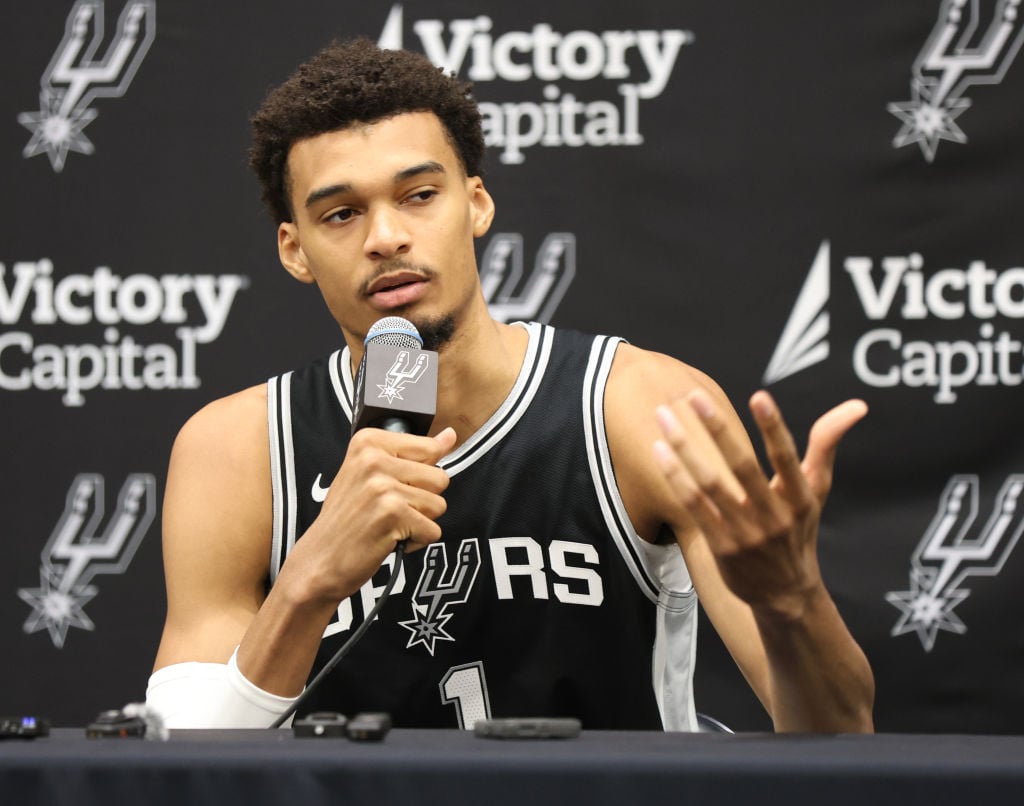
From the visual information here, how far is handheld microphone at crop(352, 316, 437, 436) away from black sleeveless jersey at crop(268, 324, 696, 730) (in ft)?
1.33

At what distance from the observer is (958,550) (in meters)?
2.14

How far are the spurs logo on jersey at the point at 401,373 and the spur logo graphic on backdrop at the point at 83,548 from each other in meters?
1.14

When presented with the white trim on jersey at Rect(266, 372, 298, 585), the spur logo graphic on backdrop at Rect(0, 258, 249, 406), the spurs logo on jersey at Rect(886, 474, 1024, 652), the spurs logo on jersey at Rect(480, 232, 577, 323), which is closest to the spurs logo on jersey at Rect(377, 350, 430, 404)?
the white trim on jersey at Rect(266, 372, 298, 585)

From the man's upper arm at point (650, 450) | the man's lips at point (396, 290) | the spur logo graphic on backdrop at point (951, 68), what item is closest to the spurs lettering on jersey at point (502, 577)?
the man's upper arm at point (650, 450)

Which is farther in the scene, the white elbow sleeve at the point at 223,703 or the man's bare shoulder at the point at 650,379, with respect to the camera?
the man's bare shoulder at the point at 650,379

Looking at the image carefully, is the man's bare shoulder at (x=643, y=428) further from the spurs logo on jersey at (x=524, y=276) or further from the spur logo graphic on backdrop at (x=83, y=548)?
the spur logo graphic on backdrop at (x=83, y=548)

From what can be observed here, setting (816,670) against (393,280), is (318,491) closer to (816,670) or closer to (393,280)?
(393,280)

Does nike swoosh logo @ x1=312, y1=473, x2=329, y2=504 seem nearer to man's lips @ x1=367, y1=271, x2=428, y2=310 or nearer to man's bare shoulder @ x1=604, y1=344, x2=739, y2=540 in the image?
man's lips @ x1=367, y1=271, x2=428, y2=310

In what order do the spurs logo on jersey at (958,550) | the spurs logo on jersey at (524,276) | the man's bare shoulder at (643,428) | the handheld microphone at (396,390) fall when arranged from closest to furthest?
the handheld microphone at (396,390) → the man's bare shoulder at (643,428) → the spurs logo on jersey at (958,550) → the spurs logo on jersey at (524,276)

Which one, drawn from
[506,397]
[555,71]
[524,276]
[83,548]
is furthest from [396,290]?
[83,548]

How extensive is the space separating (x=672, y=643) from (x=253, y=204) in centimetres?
115

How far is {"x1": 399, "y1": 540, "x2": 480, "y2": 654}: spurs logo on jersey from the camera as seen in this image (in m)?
1.64

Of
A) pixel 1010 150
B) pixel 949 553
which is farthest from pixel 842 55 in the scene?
pixel 949 553

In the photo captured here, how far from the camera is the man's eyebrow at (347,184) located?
160cm
